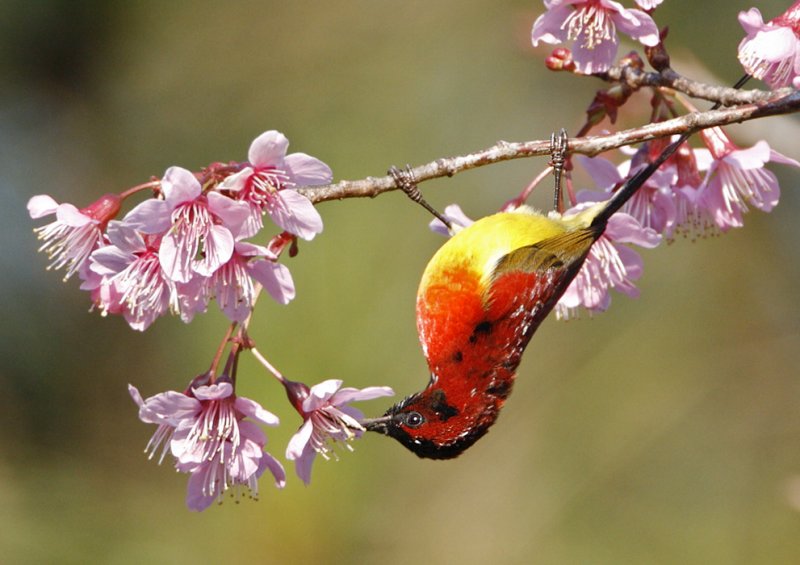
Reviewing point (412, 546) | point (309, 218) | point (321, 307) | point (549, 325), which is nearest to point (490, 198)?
point (549, 325)

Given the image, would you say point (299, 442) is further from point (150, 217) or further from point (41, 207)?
point (41, 207)

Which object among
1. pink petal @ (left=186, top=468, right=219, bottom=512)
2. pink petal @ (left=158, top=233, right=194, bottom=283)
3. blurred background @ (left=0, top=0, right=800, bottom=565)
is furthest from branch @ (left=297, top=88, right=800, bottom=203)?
blurred background @ (left=0, top=0, right=800, bottom=565)

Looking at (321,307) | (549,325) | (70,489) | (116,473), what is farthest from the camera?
(549,325)

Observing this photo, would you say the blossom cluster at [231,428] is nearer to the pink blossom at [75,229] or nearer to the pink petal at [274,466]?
the pink petal at [274,466]

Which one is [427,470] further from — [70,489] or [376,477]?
[70,489]

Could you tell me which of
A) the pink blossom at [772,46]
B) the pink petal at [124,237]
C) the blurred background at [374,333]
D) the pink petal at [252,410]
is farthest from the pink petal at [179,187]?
the blurred background at [374,333]

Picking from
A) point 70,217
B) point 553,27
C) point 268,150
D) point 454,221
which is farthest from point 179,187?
point 553,27
